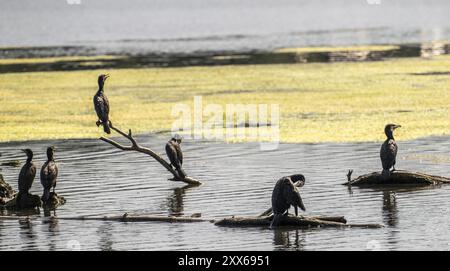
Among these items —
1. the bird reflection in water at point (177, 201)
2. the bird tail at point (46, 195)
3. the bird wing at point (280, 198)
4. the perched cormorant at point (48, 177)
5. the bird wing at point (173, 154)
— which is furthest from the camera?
the bird wing at point (173, 154)

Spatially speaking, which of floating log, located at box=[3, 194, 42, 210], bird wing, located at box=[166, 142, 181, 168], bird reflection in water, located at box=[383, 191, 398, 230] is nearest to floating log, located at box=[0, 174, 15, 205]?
Answer: floating log, located at box=[3, 194, 42, 210]

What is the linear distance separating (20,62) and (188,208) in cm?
5705

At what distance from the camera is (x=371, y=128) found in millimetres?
41781

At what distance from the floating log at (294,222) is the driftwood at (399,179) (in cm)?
492

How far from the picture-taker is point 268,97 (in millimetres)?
52625

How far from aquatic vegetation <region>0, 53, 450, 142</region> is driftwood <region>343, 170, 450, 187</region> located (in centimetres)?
865

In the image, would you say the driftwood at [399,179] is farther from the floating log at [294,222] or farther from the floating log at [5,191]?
the floating log at [5,191]

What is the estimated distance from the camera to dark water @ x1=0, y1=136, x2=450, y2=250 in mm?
24891

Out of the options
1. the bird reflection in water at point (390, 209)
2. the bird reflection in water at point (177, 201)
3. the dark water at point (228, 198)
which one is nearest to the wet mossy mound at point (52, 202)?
the dark water at point (228, 198)

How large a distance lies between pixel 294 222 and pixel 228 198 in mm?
4548

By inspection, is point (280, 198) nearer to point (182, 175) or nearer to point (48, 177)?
point (48, 177)

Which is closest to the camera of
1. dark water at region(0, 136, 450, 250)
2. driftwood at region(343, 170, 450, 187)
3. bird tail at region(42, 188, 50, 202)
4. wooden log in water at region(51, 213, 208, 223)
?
dark water at region(0, 136, 450, 250)

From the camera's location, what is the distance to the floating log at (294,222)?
2539cm

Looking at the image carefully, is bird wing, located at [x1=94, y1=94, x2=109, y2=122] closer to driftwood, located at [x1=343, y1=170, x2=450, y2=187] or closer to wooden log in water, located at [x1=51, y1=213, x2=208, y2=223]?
wooden log in water, located at [x1=51, y1=213, x2=208, y2=223]
